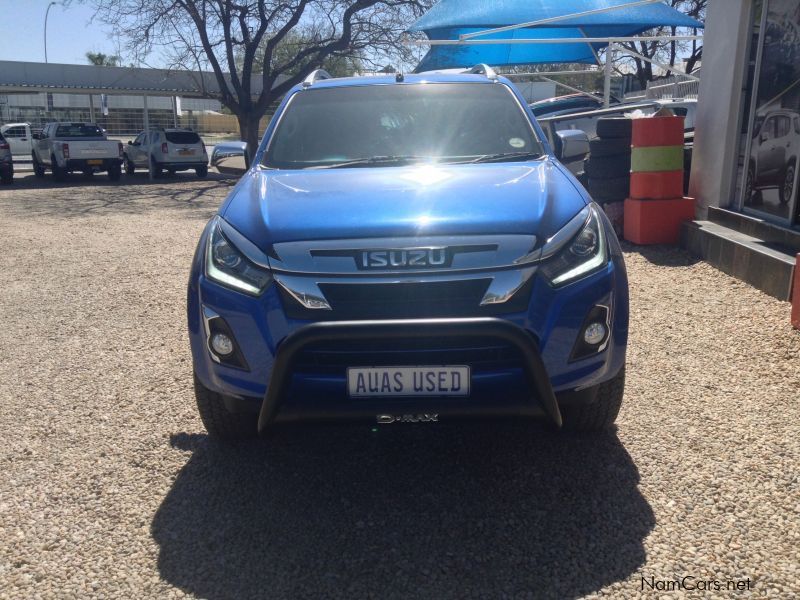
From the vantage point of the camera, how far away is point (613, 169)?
8.82 m

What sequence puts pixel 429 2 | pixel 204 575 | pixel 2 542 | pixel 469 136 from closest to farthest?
pixel 204 575 < pixel 2 542 < pixel 469 136 < pixel 429 2

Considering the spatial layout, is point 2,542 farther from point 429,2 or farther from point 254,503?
point 429,2

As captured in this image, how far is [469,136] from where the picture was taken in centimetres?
416

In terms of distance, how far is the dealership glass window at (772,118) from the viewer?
22.6 feet

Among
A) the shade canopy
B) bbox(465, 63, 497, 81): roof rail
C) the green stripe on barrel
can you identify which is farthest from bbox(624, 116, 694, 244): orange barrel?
the shade canopy

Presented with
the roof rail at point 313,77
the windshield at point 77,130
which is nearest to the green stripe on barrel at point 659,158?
the roof rail at point 313,77

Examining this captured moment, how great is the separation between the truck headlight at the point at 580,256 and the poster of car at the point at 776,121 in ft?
14.6

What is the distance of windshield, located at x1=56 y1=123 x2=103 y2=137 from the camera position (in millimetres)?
23750

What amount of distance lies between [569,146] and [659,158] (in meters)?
3.85

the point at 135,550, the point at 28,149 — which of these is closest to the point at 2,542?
the point at 135,550

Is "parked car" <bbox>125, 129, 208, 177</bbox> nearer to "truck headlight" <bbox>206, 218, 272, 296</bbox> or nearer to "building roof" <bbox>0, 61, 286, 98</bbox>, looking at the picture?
"building roof" <bbox>0, 61, 286, 98</bbox>

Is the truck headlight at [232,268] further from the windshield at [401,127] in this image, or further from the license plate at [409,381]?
the windshield at [401,127]

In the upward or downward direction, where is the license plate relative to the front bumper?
upward

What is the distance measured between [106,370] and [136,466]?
60.7 inches
